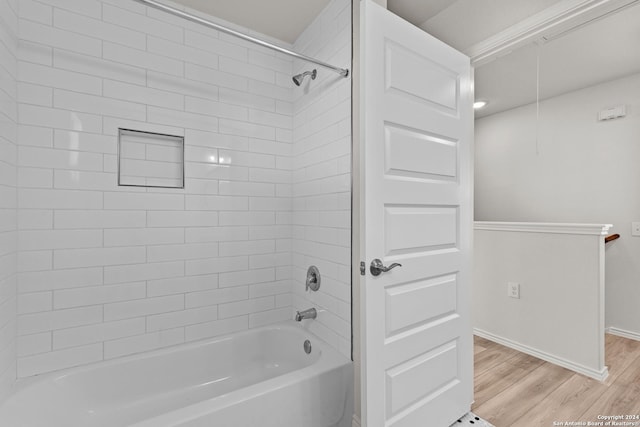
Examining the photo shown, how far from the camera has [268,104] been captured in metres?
2.11

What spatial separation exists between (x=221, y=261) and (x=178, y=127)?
0.87m

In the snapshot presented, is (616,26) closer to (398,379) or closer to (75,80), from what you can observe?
(398,379)

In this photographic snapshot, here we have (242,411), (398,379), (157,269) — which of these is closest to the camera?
(242,411)

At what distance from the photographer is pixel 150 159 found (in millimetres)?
1747

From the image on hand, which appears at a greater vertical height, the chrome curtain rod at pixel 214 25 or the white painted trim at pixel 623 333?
the chrome curtain rod at pixel 214 25

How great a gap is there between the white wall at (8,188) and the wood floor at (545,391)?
2418 mm

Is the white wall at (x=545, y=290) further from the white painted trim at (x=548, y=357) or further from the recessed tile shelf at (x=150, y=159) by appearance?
the recessed tile shelf at (x=150, y=159)

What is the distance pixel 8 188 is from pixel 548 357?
355cm

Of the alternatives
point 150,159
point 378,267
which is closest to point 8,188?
point 150,159

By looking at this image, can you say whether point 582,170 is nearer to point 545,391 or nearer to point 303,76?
point 545,391

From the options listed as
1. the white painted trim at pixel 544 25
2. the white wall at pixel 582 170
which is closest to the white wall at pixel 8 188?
the white painted trim at pixel 544 25

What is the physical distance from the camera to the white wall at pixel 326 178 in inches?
65.8

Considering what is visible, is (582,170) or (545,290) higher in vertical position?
(582,170)

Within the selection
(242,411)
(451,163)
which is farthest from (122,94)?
(451,163)
